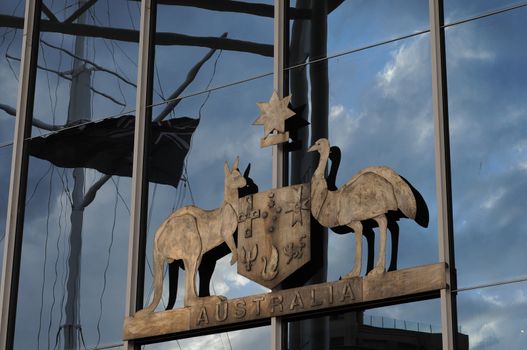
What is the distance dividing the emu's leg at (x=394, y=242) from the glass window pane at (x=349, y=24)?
6.53 ft

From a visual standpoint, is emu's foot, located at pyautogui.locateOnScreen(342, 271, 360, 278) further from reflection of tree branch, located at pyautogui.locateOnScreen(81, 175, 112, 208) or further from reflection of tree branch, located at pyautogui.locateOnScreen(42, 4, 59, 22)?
reflection of tree branch, located at pyautogui.locateOnScreen(42, 4, 59, 22)

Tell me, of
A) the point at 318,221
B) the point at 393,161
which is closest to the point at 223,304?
the point at 318,221

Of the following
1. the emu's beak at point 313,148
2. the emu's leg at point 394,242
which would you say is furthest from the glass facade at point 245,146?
the emu's beak at point 313,148

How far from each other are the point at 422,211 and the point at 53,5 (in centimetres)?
628

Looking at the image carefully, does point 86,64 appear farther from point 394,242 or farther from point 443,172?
point 443,172

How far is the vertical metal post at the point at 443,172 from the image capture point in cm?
1260

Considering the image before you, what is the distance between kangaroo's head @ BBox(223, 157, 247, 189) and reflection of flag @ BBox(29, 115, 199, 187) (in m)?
0.79

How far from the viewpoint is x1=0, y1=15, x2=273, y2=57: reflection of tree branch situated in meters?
15.1

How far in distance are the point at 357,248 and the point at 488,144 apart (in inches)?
60.2

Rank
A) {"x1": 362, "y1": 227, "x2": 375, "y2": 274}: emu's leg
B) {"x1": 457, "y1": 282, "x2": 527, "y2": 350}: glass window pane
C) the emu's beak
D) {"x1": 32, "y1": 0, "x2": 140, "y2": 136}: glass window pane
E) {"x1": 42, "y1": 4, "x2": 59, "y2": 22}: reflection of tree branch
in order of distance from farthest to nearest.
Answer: {"x1": 42, "y1": 4, "x2": 59, "y2": 22}: reflection of tree branch < {"x1": 32, "y1": 0, "x2": 140, "y2": 136}: glass window pane < the emu's beak < {"x1": 362, "y1": 227, "x2": 375, "y2": 274}: emu's leg < {"x1": 457, "y1": 282, "x2": 527, "y2": 350}: glass window pane

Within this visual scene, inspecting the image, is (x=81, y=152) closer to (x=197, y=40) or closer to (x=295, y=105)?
(x=197, y=40)

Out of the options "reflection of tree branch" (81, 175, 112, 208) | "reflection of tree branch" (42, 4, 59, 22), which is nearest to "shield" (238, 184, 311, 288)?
"reflection of tree branch" (81, 175, 112, 208)

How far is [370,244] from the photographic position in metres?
13.2

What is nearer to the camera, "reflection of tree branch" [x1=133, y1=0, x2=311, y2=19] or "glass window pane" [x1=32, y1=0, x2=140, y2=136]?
"reflection of tree branch" [x1=133, y1=0, x2=311, y2=19]
